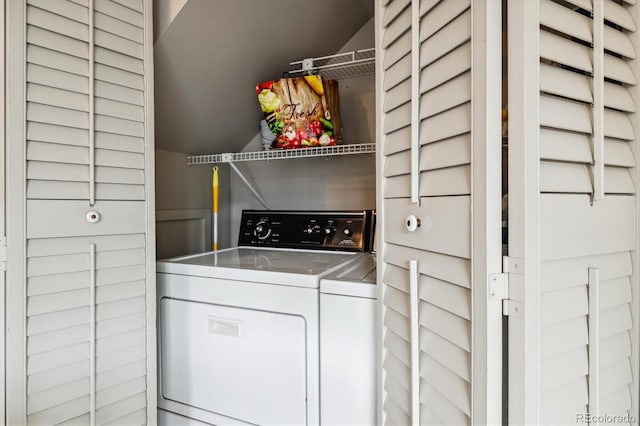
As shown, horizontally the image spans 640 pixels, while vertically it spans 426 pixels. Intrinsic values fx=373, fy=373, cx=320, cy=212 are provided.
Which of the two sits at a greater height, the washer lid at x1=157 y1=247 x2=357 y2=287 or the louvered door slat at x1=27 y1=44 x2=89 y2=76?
the louvered door slat at x1=27 y1=44 x2=89 y2=76

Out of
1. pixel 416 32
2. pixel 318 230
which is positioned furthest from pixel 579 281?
pixel 318 230

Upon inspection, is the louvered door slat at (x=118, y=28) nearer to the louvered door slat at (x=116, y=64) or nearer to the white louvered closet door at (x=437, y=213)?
the louvered door slat at (x=116, y=64)

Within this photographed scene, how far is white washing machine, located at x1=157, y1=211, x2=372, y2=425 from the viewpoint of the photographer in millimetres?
1422

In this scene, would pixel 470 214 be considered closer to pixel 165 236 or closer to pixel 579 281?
pixel 579 281

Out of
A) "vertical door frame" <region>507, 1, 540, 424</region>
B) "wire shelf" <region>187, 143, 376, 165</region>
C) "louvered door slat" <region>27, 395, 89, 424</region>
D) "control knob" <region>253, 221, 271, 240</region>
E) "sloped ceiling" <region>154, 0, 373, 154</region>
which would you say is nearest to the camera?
"vertical door frame" <region>507, 1, 540, 424</region>

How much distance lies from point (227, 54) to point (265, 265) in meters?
1.09

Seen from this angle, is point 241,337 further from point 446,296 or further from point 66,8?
point 66,8

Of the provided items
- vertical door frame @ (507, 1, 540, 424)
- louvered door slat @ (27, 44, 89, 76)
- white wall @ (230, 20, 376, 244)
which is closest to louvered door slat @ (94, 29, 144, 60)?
louvered door slat @ (27, 44, 89, 76)

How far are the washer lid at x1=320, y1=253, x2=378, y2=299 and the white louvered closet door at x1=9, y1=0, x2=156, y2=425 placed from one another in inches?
29.7

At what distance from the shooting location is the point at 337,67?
6.59 ft

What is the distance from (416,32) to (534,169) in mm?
481

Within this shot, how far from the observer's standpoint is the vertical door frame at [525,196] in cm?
75

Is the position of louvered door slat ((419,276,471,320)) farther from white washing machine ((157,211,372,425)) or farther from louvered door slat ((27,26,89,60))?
louvered door slat ((27,26,89,60))

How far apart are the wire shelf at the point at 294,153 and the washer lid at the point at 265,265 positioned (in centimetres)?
52
